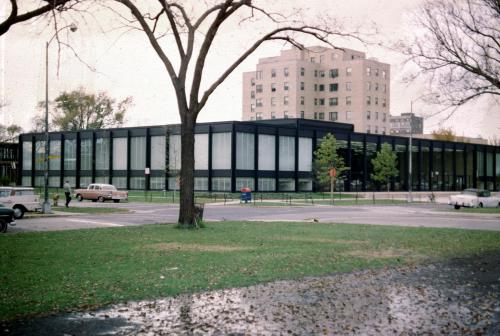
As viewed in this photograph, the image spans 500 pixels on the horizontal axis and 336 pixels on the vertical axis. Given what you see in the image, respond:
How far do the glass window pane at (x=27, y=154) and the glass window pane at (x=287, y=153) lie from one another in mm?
42266

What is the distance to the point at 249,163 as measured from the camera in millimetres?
68500

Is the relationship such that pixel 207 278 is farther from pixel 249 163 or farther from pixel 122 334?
pixel 249 163

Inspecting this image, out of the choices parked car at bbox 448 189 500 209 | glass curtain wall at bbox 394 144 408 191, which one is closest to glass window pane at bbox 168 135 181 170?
parked car at bbox 448 189 500 209

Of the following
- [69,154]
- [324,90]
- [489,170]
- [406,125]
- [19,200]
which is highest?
[324,90]

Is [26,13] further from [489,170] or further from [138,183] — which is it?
[489,170]

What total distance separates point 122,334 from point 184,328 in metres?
0.82

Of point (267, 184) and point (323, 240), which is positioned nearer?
point (323, 240)

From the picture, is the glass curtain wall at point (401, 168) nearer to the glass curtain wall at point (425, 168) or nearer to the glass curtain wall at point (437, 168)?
the glass curtain wall at point (425, 168)

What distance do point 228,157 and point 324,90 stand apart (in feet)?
199

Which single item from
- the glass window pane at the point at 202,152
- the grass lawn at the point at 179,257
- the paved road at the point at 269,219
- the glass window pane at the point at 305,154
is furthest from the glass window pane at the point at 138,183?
the grass lawn at the point at 179,257

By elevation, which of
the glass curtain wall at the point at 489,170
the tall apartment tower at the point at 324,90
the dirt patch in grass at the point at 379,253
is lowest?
the dirt patch in grass at the point at 379,253

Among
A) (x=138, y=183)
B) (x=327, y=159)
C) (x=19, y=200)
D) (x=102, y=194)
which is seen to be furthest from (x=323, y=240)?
(x=138, y=183)

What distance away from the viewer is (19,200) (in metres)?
28.8

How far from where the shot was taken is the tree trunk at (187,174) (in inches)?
867
